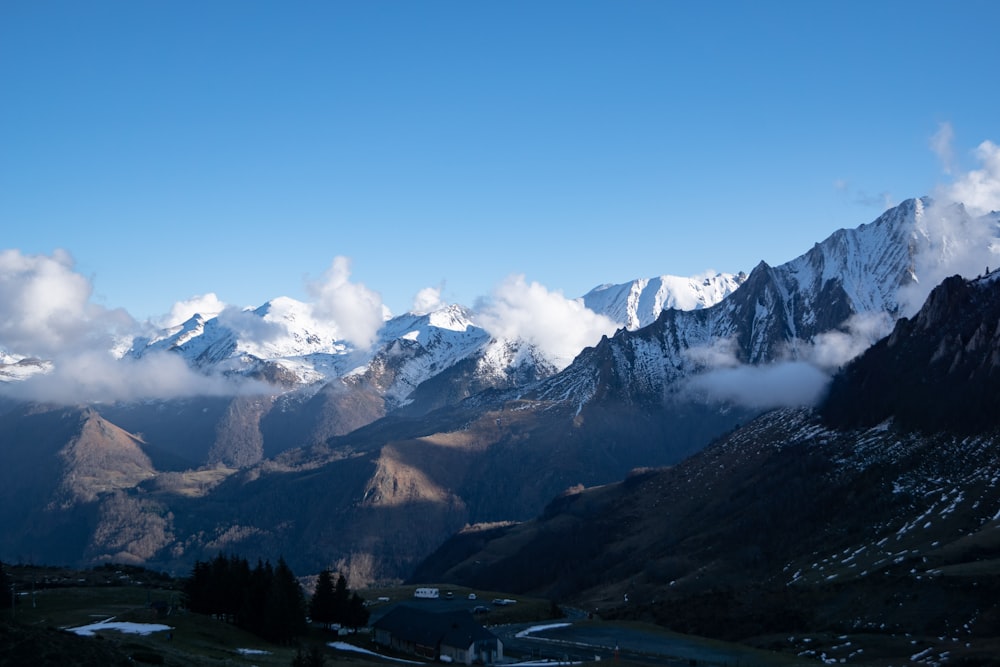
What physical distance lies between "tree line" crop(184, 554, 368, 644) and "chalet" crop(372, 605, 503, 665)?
21.9 ft

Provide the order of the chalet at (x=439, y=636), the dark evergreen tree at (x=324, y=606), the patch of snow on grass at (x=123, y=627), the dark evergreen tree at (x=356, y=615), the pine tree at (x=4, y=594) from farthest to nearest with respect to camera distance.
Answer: the dark evergreen tree at (x=356, y=615)
the dark evergreen tree at (x=324, y=606)
the chalet at (x=439, y=636)
the pine tree at (x=4, y=594)
the patch of snow on grass at (x=123, y=627)

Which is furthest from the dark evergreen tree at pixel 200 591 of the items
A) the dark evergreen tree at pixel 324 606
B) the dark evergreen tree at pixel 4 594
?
the dark evergreen tree at pixel 4 594

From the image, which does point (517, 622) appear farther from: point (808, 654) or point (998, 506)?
point (998, 506)

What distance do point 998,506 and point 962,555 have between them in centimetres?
3145

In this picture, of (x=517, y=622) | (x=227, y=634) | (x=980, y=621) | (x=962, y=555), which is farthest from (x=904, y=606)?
(x=227, y=634)

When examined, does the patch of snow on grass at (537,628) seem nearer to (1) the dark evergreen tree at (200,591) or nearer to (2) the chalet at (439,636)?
(2) the chalet at (439,636)

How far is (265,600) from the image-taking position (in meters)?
119

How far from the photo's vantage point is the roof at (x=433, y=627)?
408 ft

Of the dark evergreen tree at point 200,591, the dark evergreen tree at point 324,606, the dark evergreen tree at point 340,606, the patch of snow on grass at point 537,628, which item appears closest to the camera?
the dark evergreen tree at point 200,591

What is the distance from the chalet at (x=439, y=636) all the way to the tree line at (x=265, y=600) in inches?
262

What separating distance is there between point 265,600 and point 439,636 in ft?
76.6

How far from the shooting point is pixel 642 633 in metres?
144

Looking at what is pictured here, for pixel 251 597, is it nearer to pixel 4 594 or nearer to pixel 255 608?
pixel 255 608

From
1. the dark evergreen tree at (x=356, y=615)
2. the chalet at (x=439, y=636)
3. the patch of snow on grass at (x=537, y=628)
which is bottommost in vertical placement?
the patch of snow on grass at (x=537, y=628)
